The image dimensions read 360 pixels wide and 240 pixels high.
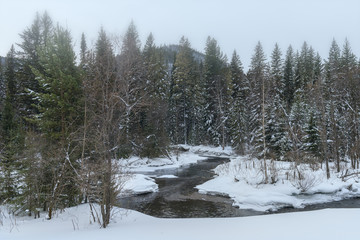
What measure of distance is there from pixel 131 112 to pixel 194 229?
21.5m

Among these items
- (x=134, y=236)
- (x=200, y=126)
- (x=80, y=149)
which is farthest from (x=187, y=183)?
(x=200, y=126)

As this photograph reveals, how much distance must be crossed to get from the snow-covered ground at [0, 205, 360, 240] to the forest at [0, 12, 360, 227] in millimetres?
855

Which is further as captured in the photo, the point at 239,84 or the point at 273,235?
the point at 239,84

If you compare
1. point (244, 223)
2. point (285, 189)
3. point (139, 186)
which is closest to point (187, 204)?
point (139, 186)

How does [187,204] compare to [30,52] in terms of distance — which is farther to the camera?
[30,52]

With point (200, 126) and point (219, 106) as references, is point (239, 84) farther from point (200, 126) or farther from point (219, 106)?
point (200, 126)

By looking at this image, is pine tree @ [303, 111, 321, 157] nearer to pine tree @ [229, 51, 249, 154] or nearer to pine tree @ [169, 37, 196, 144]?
pine tree @ [229, 51, 249, 154]

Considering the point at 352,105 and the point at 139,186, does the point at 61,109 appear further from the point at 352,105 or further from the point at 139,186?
the point at 352,105

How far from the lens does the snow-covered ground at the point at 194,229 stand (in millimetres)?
6133

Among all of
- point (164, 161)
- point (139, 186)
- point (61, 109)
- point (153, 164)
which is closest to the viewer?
point (61, 109)

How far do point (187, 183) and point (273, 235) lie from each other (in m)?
11.9

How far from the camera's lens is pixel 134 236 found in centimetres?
632

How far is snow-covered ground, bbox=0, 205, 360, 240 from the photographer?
613 centimetres

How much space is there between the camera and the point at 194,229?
23.5ft
